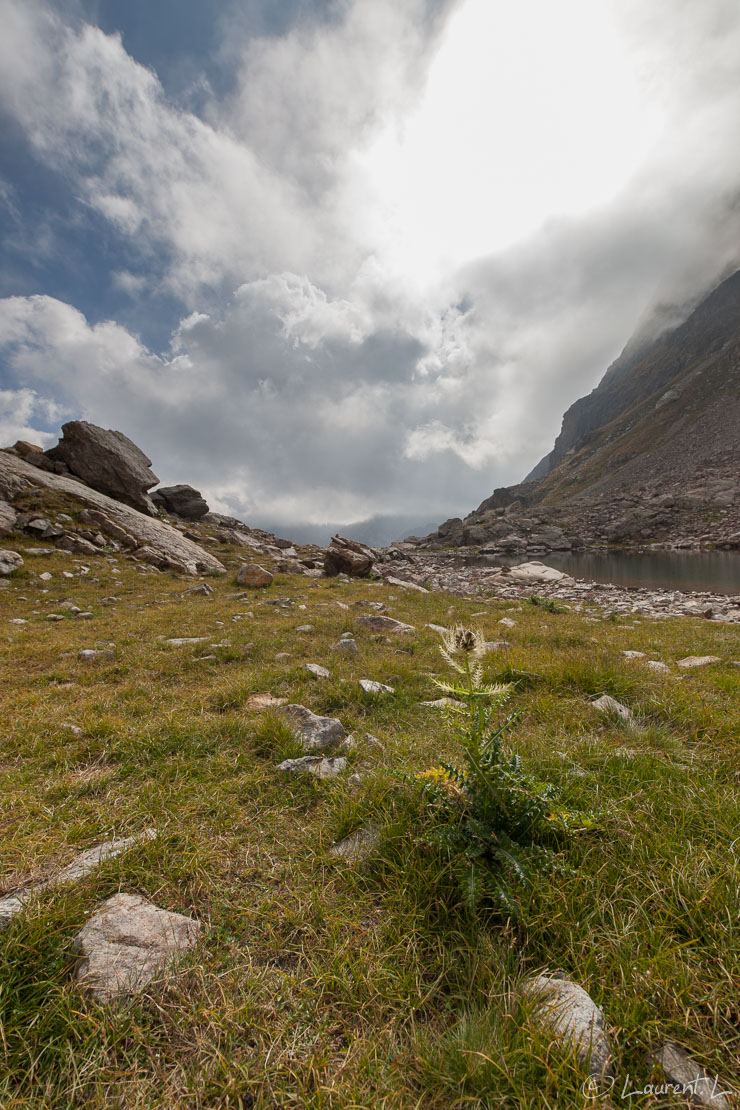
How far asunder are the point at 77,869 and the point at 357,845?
68.5 inches

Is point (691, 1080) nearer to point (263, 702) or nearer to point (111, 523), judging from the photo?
point (263, 702)

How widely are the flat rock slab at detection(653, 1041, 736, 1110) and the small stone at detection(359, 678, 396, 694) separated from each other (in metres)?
4.11

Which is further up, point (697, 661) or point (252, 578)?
point (252, 578)

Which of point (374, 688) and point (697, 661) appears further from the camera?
point (697, 661)

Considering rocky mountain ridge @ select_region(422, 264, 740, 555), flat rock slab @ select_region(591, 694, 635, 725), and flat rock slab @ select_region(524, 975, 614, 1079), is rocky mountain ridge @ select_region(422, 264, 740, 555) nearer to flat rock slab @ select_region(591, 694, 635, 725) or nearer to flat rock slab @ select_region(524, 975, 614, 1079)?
flat rock slab @ select_region(591, 694, 635, 725)

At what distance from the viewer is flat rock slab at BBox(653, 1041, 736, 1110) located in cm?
139

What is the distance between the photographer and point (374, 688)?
5.55 m

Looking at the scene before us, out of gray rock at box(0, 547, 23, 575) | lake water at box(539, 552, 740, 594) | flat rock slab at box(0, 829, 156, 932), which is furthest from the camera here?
lake water at box(539, 552, 740, 594)

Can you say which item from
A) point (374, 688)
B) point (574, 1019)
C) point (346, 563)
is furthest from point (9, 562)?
point (574, 1019)

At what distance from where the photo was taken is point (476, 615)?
1244cm

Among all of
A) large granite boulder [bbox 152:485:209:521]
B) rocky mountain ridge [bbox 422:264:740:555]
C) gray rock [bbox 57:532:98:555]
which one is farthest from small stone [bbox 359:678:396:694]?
rocky mountain ridge [bbox 422:264:740:555]

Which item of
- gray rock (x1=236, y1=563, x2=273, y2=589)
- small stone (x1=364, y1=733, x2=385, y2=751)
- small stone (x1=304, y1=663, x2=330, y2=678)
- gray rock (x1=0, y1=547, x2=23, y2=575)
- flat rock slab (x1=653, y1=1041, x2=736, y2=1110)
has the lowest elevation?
flat rock slab (x1=653, y1=1041, x2=736, y2=1110)

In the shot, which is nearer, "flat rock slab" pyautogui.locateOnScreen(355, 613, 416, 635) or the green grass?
the green grass

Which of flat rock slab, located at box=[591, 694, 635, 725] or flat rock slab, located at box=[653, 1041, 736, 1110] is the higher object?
flat rock slab, located at box=[591, 694, 635, 725]
